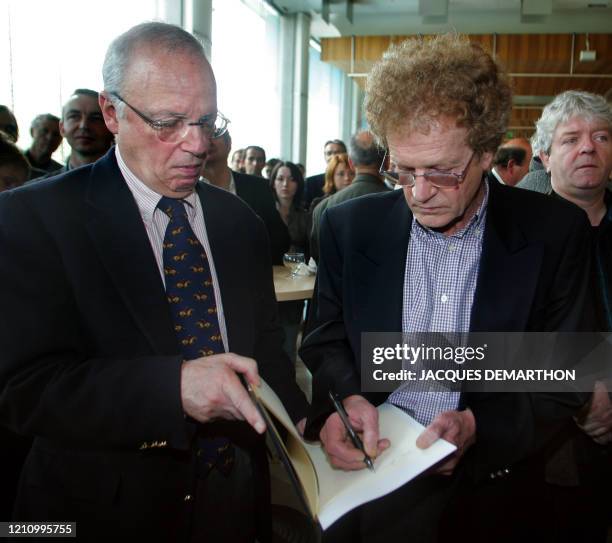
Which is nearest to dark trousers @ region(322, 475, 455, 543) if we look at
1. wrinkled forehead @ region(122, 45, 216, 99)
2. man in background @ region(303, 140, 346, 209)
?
wrinkled forehead @ region(122, 45, 216, 99)

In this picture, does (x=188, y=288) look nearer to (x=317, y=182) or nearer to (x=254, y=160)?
(x=254, y=160)

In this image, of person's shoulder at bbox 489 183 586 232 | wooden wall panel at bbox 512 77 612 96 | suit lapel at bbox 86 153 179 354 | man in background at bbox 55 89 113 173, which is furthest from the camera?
wooden wall panel at bbox 512 77 612 96

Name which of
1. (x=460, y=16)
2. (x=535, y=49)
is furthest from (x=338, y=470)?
(x=460, y=16)

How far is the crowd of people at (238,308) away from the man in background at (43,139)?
310 cm

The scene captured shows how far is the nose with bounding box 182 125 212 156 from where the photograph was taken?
137 centimetres

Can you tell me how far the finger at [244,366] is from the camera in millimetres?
1117

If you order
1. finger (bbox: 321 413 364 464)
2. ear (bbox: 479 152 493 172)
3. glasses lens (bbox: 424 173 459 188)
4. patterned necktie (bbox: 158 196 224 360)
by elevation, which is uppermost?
ear (bbox: 479 152 493 172)

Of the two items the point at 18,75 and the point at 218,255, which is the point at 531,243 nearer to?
the point at 218,255

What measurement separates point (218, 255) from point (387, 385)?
55 cm

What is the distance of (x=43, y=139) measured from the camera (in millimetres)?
4238

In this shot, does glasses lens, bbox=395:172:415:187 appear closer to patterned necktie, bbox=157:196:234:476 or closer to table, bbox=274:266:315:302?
patterned necktie, bbox=157:196:234:476

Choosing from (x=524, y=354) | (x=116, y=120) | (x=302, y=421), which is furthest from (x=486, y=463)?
(x=116, y=120)

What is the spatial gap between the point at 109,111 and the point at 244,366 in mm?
719

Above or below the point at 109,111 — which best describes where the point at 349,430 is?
below
